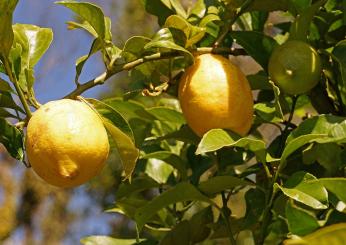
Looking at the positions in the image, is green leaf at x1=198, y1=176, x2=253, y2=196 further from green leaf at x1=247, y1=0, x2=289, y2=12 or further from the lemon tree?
green leaf at x1=247, y1=0, x2=289, y2=12

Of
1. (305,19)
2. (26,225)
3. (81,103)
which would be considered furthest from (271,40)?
(26,225)

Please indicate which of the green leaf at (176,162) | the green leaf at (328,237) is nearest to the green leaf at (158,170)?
the green leaf at (176,162)

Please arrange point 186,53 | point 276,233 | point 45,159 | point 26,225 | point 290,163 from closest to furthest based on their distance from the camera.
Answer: point 45,159 → point 186,53 → point 290,163 → point 276,233 → point 26,225

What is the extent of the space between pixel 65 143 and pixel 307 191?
259 millimetres

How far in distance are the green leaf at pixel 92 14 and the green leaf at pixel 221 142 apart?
0.19 m

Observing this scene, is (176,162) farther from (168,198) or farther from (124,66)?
(124,66)

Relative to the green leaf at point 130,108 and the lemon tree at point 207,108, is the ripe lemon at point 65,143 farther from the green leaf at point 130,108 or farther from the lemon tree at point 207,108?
the green leaf at point 130,108

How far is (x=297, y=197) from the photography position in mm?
672

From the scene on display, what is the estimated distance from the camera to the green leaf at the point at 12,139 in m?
0.74

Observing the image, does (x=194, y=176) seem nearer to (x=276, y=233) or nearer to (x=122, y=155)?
(x=276, y=233)

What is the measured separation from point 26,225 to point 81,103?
244 inches

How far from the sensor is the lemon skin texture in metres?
0.73

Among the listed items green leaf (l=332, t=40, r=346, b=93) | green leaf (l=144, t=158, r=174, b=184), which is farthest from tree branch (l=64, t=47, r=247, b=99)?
green leaf (l=144, t=158, r=174, b=184)

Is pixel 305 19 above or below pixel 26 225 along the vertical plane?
above
